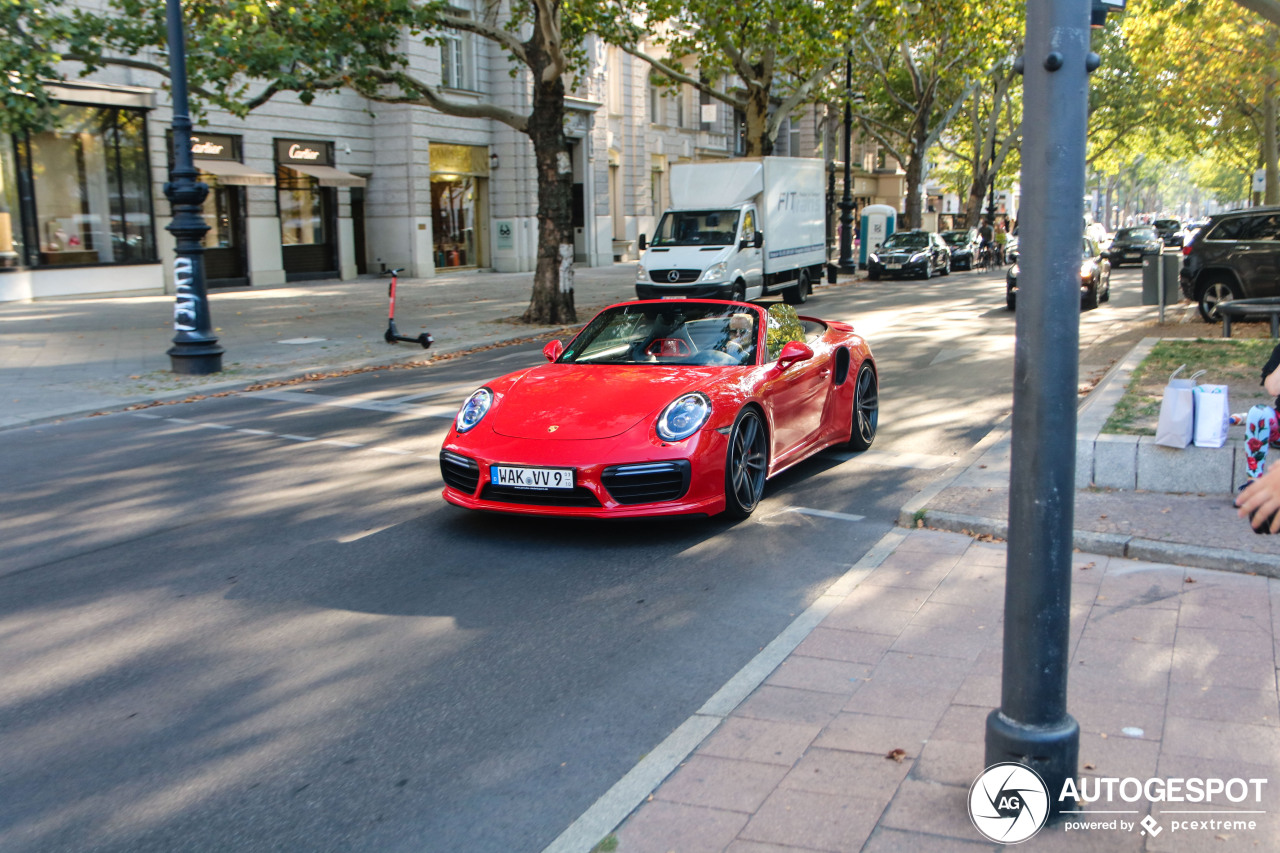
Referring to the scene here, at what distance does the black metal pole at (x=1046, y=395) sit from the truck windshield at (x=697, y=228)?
20.0 metres

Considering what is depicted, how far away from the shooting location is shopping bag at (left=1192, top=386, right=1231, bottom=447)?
6523mm

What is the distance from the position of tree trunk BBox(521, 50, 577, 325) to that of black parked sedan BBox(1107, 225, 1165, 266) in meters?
25.2

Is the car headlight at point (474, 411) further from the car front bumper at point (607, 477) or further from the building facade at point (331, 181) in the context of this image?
the building facade at point (331, 181)

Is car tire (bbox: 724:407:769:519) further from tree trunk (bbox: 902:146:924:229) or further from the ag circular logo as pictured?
tree trunk (bbox: 902:146:924:229)

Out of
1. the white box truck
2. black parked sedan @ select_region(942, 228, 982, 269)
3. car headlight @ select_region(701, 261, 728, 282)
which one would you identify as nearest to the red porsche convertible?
car headlight @ select_region(701, 261, 728, 282)

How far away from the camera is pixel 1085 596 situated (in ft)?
17.1

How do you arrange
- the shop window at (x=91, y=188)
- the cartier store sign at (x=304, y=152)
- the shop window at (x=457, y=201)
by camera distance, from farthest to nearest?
the shop window at (x=457, y=201) → the cartier store sign at (x=304, y=152) → the shop window at (x=91, y=188)

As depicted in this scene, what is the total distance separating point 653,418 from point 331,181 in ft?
87.2

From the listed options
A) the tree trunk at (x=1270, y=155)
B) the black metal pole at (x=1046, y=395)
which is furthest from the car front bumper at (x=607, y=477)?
the tree trunk at (x=1270, y=155)

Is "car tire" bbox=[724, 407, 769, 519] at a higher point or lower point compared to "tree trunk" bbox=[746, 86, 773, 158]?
lower

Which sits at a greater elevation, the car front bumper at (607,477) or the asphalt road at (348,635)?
the car front bumper at (607,477)

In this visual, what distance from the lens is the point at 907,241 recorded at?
1364 inches

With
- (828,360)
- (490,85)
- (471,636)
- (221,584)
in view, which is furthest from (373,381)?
(490,85)

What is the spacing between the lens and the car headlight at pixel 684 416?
630cm
